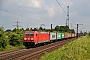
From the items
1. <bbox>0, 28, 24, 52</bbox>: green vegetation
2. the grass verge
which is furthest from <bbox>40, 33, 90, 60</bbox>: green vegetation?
<bbox>0, 28, 24, 52</bbox>: green vegetation

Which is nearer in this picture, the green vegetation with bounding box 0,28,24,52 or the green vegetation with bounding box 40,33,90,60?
the green vegetation with bounding box 40,33,90,60

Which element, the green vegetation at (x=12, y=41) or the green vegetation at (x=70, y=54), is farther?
the green vegetation at (x=12, y=41)

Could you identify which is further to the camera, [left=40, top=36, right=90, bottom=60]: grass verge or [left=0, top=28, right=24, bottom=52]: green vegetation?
[left=0, top=28, right=24, bottom=52]: green vegetation

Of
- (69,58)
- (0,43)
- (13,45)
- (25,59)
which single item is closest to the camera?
(69,58)

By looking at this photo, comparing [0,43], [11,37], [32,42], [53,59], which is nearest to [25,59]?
[53,59]

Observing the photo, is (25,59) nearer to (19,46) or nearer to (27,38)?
(27,38)

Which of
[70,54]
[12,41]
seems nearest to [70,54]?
[70,54]

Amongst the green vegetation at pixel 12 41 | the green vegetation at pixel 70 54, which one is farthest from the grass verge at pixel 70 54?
the green vegetation at pixel 12 41

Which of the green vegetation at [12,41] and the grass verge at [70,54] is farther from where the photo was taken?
the green vegetation at [12,41]

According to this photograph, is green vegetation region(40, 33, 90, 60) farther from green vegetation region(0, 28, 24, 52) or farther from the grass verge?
green vegetation region(0, 28, 24, 52)

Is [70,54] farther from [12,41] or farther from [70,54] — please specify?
[12,41]

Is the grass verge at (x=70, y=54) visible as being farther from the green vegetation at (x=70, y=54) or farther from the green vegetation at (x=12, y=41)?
the green vegetation at (x=12, y=41)

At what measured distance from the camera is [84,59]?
16.1m

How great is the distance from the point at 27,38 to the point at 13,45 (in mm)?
3529
